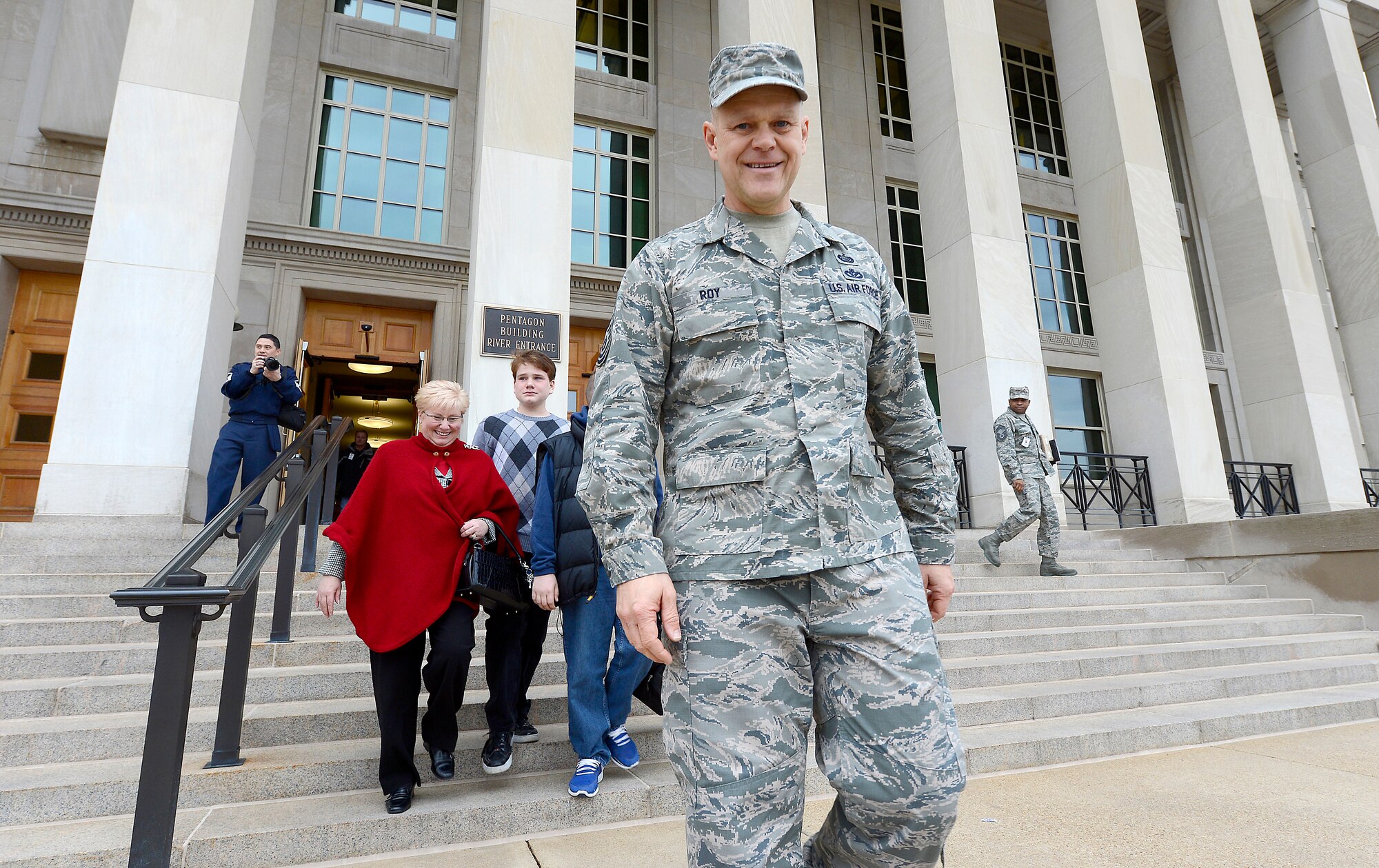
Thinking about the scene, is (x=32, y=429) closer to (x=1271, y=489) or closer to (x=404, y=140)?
(x=404, y=140)

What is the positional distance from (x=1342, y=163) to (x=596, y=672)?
55.5ft

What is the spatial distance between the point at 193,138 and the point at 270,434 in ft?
9.90

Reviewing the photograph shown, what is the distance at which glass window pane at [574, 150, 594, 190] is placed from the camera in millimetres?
12953

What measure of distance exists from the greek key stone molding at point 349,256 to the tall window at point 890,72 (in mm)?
9473

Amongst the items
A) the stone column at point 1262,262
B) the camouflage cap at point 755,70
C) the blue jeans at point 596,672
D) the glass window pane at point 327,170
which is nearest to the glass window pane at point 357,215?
the glass window pane at point 327,170

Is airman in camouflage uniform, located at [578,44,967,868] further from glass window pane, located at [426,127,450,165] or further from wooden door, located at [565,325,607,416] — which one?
glass window pane, located at [426,127,450,165]

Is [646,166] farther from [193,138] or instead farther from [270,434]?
[270,434]

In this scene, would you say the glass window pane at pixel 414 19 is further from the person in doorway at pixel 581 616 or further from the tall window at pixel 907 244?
the person in doorway at pixel 581 616

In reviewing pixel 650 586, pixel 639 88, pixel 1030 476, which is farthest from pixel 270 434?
pixel 639 88

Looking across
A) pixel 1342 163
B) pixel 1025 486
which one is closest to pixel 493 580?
pixel 1025 486

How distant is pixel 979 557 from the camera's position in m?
7.90

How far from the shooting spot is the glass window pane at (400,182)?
38.1 ft

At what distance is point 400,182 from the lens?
11.7m

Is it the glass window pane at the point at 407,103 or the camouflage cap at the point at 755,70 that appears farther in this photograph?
the glass window pane at the point at 407,103
